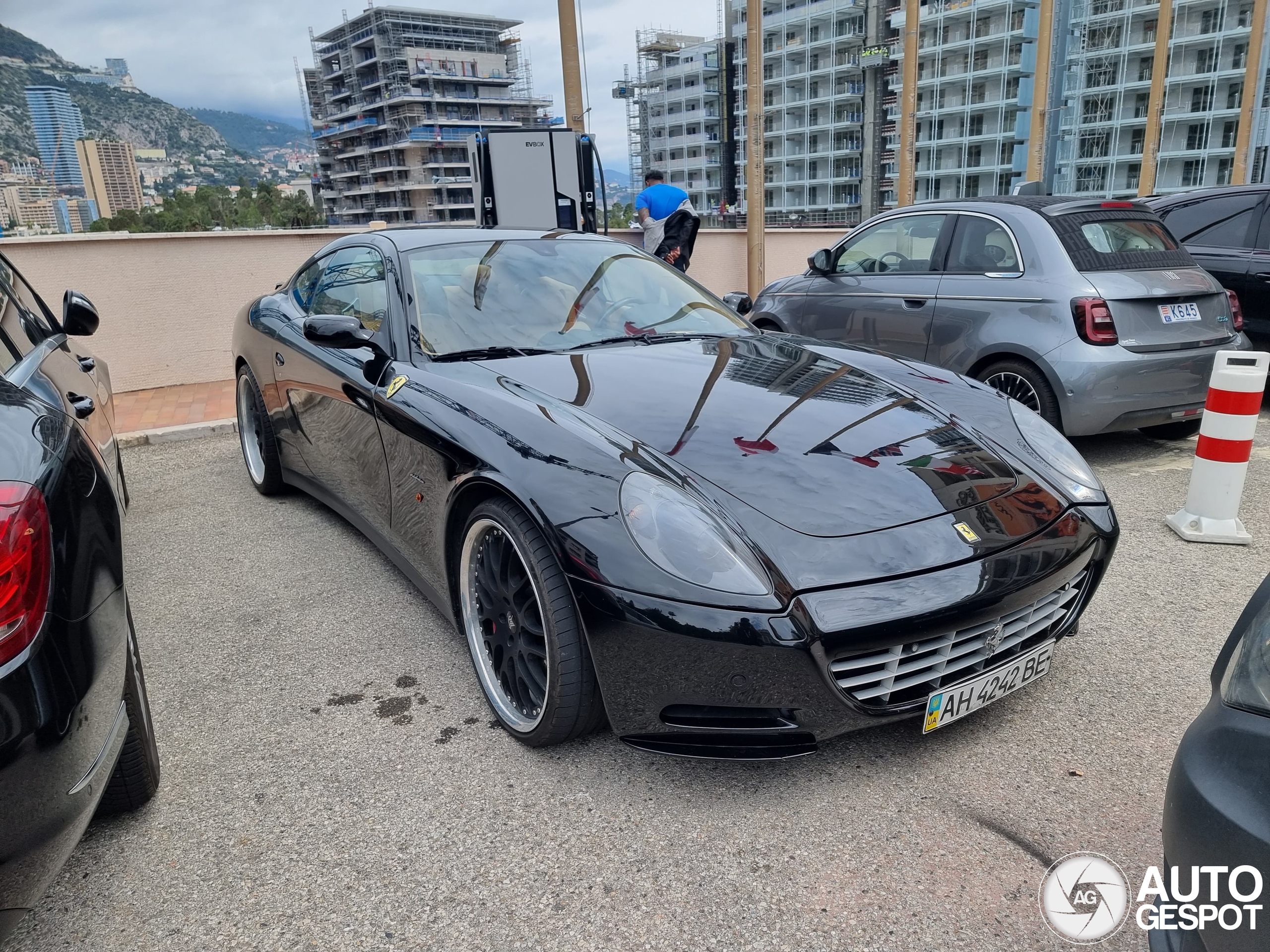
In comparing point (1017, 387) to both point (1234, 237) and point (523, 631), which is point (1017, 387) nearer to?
point (1234, 237)

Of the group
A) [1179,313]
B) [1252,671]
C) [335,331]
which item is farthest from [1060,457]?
[1179,313]

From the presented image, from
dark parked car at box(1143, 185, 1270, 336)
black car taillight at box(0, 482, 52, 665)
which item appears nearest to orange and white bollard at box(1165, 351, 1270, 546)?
dark parked car at box(1143, 185, 1270, 336)

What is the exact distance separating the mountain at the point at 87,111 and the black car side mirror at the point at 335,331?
9848 centimetres

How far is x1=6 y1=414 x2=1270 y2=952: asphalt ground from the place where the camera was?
177 centimetres

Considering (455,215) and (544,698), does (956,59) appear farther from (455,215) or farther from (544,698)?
(544,698)

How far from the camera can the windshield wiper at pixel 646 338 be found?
311cm

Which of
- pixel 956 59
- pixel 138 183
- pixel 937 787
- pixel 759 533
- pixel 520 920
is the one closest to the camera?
pixel 520 920

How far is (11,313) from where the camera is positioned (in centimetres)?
309

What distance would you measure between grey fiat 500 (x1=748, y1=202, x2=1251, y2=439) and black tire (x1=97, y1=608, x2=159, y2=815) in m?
3.75

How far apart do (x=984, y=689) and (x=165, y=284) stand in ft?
24.7

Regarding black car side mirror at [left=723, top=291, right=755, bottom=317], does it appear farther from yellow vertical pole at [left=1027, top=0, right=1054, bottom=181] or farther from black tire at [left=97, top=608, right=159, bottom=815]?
yellow vertical pole at [left=1027, top=0, right=1054, bottom=181]

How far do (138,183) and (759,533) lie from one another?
124m

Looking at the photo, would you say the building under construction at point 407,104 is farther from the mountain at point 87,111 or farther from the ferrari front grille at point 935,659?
the ferrari front grille at point 935,659

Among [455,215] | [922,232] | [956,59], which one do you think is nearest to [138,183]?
[455,215]
